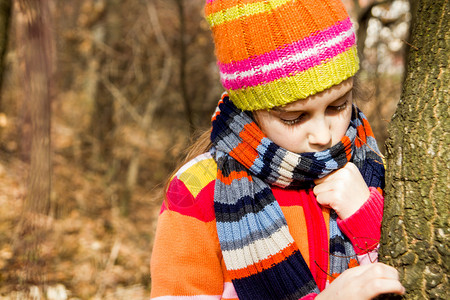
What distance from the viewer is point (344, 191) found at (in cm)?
158

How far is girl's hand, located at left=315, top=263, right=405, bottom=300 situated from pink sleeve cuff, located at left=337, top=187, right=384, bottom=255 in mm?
259

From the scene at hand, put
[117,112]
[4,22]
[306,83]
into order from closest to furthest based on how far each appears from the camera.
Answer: [306,83]
[4,22]
[117,112]

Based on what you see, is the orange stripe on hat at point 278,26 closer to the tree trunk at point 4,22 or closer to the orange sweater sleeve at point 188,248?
the orange sweater sleeve at point 188,248

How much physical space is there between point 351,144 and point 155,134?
610 centimetres

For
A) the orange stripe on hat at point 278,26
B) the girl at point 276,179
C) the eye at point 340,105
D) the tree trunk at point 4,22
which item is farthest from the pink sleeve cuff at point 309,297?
the tree trunk at point 4,22

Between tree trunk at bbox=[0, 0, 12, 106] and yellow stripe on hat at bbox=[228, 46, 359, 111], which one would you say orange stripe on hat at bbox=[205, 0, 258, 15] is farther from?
tree trunk at bbox=[0, 0, 12, 106]

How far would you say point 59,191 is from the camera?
20.5ft

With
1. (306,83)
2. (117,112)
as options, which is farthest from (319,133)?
(117,112)

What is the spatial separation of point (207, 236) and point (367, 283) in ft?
2.00

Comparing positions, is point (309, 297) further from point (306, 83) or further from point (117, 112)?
point (117, 112)

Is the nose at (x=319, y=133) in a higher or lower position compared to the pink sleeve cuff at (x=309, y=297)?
higher

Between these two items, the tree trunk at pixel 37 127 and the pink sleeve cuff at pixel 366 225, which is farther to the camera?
the tree trunk at pixel 37 127

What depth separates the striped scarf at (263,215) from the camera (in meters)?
1.55

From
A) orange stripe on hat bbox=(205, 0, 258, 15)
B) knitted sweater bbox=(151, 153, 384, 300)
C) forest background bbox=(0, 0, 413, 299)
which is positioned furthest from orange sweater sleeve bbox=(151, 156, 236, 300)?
forest background bbox=(0, 0, 413, 299)
